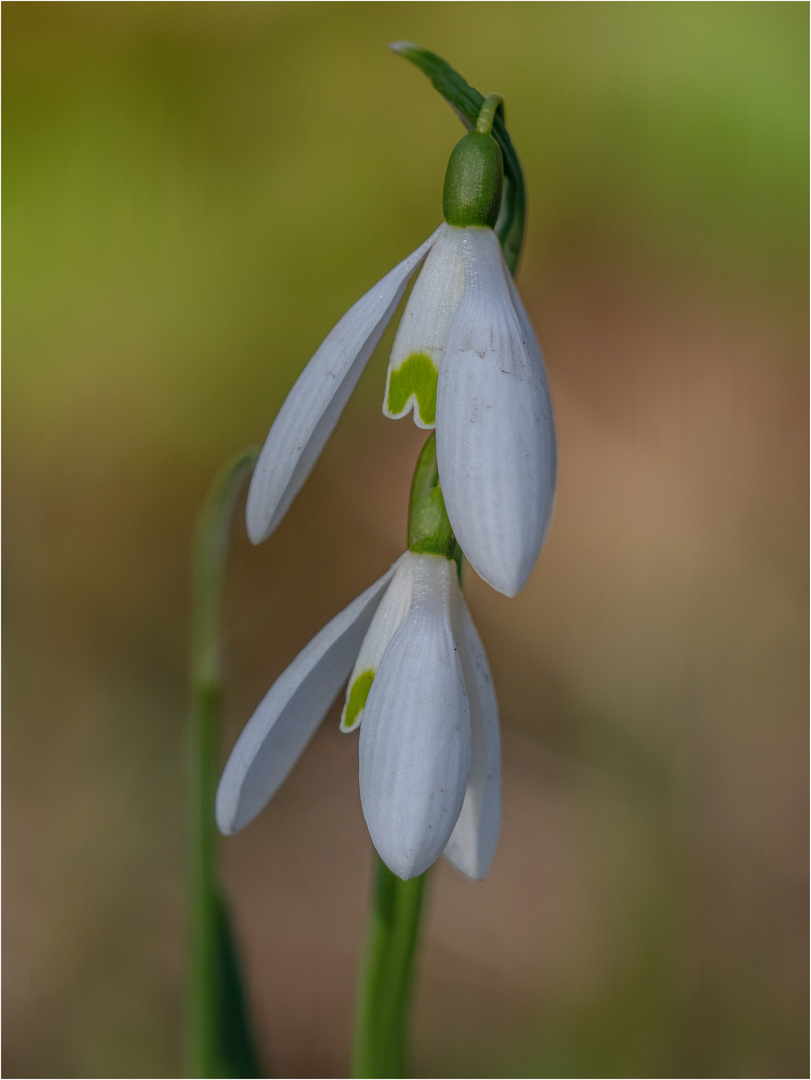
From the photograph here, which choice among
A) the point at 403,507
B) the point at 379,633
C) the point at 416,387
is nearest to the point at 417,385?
the point at 416,387

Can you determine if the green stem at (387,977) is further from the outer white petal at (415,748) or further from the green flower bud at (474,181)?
the green flower bud at (474,181)

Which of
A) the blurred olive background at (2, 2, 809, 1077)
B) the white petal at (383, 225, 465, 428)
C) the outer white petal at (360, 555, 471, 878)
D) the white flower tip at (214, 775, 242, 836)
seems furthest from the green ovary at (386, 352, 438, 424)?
the blurred olive background at (2, 2, 809, 1077)

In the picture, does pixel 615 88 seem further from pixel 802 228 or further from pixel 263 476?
pixel 263 476

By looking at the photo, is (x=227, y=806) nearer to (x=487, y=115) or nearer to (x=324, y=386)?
(x=324, y=386)

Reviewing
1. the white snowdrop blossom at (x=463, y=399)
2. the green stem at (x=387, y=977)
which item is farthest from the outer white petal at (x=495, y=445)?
the green stem at (x=387, y=977)

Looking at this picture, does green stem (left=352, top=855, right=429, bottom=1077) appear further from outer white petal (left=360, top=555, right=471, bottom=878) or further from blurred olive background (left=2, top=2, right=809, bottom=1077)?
blurred olive background (left=2, top=2, right=809, bottom=1077)
